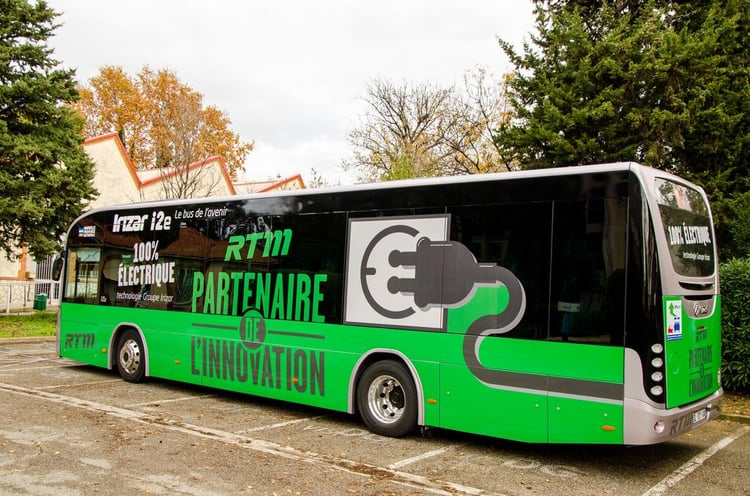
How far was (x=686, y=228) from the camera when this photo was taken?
686 centimetres


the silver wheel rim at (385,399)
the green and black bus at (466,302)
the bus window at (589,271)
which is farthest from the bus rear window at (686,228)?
the silver wheel rim at (385,399)

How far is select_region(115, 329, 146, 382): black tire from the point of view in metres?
11.0

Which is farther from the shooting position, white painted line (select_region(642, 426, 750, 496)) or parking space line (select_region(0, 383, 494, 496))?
white painted line (select_region(642, 426, 750, 496))

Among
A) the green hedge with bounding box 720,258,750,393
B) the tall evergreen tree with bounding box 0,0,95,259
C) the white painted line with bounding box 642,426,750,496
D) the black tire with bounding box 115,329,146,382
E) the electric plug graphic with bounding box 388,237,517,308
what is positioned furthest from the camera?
the tall evergreen tree with bounding box 0,0,95,259

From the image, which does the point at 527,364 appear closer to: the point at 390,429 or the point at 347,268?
the point at 390,429

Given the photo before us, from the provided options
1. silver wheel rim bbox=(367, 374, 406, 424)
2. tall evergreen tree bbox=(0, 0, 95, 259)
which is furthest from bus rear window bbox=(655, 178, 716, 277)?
tall evergreen tree bbox=(0, 0, 95, 259)

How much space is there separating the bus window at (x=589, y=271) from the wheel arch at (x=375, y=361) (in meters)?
1.75

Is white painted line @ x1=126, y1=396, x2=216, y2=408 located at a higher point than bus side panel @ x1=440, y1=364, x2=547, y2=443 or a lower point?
lower

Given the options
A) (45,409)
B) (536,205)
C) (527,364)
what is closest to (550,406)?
(527,364)

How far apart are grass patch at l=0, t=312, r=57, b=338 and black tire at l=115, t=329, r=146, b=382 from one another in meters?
8.20

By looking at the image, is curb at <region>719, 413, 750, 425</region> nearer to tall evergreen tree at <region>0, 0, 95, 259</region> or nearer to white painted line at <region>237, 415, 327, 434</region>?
white painted line at <region>237, 415, 327, 434</region>

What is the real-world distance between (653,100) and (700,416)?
9358 mm

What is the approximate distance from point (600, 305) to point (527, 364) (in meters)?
0.96

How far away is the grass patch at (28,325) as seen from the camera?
1849 cm
